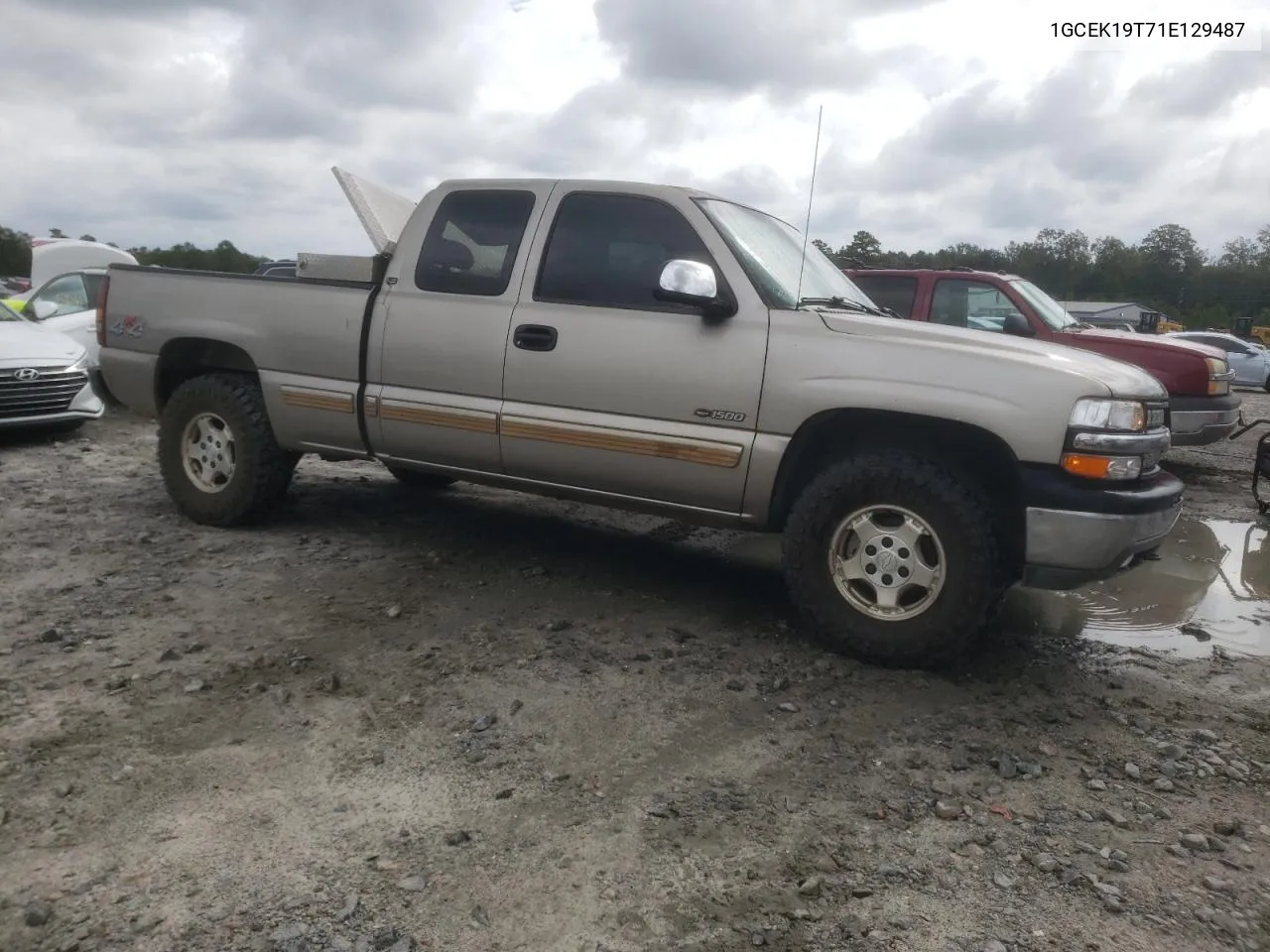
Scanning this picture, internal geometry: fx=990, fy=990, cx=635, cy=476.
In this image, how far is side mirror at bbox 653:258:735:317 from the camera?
4.05 m

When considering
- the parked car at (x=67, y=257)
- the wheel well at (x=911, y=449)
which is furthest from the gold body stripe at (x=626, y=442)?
the parked car at (x=67, y=257)

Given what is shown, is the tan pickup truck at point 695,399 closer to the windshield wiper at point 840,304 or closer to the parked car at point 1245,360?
the windshield wiper at point 840,304

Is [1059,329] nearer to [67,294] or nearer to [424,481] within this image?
[424,481]

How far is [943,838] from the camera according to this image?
277 centimetres

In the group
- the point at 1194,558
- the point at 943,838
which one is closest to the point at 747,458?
the point at 943,838

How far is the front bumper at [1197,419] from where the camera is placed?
8.42m

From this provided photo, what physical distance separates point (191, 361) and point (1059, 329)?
276 inches

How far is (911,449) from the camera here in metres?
3.99

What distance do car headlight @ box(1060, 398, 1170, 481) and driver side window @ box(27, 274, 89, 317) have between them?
37.4ft

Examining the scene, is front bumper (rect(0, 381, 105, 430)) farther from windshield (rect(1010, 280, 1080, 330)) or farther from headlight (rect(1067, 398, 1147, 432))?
windshield (rect(1010, 280, 1080, 330))

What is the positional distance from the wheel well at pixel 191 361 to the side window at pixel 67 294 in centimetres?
686

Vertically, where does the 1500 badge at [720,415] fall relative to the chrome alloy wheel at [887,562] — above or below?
above

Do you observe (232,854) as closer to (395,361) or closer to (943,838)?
(943,838)

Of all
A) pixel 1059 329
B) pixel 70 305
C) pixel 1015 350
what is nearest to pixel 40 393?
pixel 70 305
